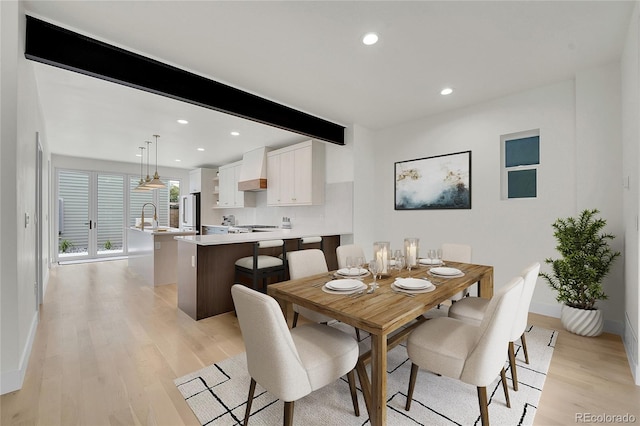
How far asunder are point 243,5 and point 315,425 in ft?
8.76

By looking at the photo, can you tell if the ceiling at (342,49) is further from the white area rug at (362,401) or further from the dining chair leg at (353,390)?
the white area rug at (362,401)

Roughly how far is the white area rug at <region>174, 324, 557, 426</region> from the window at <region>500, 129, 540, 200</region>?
2001 millimetres

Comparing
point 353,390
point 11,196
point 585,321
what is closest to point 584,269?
point 585,321

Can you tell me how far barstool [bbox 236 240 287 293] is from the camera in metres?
3.09

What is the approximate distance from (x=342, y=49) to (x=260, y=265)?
232 cm

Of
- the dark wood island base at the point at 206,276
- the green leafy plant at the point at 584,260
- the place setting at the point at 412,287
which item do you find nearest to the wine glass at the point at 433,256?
the place setting at the point at 412,287

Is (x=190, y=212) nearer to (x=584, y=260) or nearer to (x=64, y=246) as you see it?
(x=64, y=246)

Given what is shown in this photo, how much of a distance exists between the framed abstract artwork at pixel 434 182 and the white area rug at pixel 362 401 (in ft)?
7.14

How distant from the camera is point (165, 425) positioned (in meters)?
1.53

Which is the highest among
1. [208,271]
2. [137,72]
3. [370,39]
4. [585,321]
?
[370,39]

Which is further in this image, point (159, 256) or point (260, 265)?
point (159, 256)

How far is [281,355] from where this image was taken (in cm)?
122

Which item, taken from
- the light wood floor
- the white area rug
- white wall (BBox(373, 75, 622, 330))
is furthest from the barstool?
white wall (BBox(373, 75, 622, 330))

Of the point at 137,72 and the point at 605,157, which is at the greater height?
the point at 137,72
